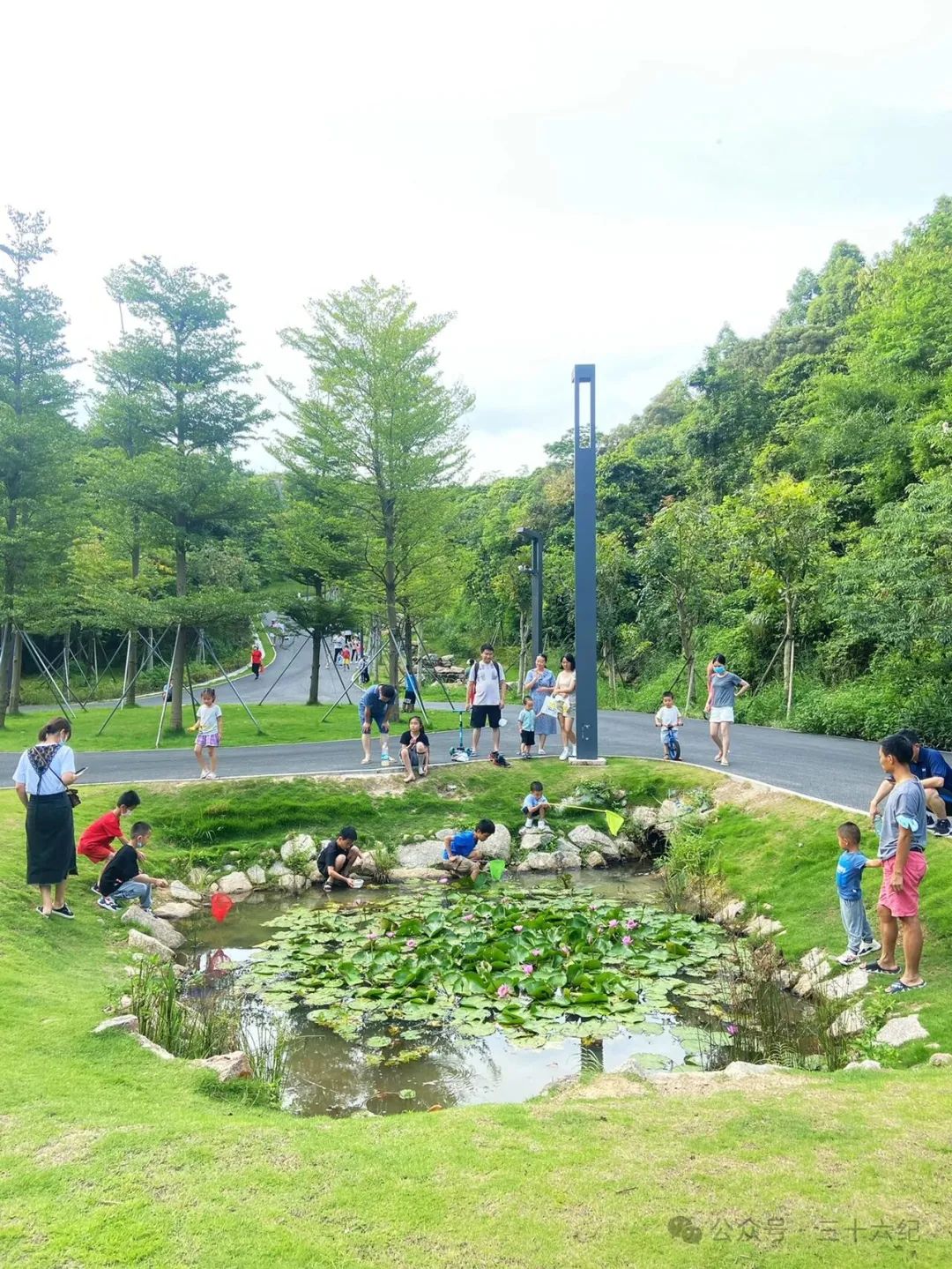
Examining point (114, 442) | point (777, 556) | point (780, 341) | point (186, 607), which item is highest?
point (780, 341)

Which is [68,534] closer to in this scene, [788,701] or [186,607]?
[186,607]

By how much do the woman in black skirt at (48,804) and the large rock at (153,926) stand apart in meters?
1.04

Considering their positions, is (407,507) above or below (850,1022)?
above

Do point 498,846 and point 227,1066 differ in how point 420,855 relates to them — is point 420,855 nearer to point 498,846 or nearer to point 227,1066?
point 498,846

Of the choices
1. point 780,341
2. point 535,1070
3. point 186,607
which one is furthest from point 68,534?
point 780,341

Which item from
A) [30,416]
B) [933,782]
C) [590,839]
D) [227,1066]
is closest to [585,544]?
[590,839]

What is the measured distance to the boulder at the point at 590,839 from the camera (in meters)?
13.0

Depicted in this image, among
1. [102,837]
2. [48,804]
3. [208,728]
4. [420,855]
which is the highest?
[208,728]

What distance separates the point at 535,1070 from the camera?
648 centimetres

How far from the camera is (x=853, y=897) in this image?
7555 millimetres

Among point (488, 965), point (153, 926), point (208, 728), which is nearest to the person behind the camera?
point (488, 965)

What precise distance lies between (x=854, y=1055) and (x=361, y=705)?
1014 cm

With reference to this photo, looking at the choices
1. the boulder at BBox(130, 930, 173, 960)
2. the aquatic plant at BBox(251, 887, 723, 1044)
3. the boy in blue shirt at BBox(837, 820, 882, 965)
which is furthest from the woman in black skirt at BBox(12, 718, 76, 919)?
the boy in blue shirt at BBox(837, 820, 882, 965)

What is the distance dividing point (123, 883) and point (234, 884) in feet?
6.72
